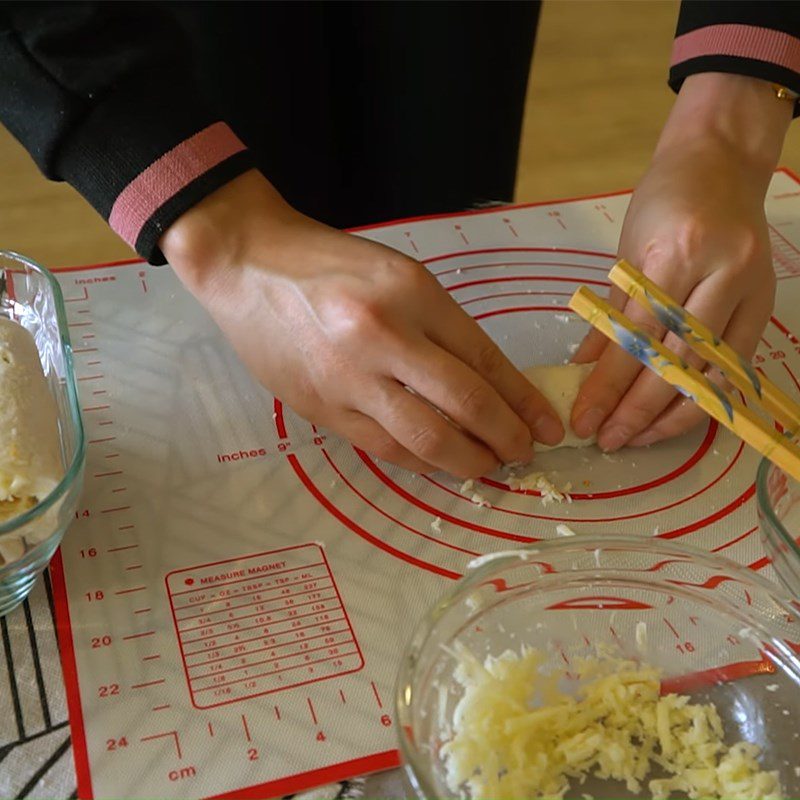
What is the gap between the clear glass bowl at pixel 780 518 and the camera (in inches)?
20.0

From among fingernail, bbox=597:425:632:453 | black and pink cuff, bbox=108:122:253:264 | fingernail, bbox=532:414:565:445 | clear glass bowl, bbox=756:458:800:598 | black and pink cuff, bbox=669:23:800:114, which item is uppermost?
black and pink cuff, bbox=669:23:800:114

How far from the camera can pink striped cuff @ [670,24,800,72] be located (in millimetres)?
719

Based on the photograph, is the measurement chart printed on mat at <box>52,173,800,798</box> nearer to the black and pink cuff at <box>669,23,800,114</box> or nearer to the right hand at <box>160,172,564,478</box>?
the right hand at <box>160,172,564,478</box>

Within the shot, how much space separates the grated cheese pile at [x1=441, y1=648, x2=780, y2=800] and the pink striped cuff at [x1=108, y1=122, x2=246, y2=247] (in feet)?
1.09

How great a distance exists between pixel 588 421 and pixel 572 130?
1.03 metres

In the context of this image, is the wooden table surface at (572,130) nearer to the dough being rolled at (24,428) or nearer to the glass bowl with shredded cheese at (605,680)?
the dough being rolled at (24,428)

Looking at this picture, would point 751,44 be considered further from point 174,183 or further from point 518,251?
point 174,183

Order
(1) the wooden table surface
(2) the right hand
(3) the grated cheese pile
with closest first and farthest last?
(3) the grated cheese pile < (2) the right hand < (1) the wooden table surface

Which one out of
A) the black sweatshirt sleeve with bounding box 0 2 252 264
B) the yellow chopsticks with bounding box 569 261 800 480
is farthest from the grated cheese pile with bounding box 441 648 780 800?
the black sweatshirt sleeve with bounding box 0 2 252 264

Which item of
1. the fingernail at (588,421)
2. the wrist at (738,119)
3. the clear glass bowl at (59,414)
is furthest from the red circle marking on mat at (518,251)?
the clear glass bowl at (59,414)

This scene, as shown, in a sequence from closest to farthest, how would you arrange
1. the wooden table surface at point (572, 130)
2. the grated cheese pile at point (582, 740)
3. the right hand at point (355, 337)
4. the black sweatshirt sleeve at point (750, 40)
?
1. the grated cheese pile at point (582, 740)
2. the right hand at point (355, 337)
3. the black sweatshirt sleeve at point (750, 40)
4. the wooden table surface at point (572, 130)

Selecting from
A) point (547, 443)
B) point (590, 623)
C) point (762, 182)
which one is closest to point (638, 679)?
point (590, 623)

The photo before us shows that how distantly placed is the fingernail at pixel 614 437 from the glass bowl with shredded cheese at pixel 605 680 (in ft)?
0.47

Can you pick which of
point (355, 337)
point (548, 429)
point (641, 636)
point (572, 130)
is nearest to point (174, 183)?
point (355, 337)
